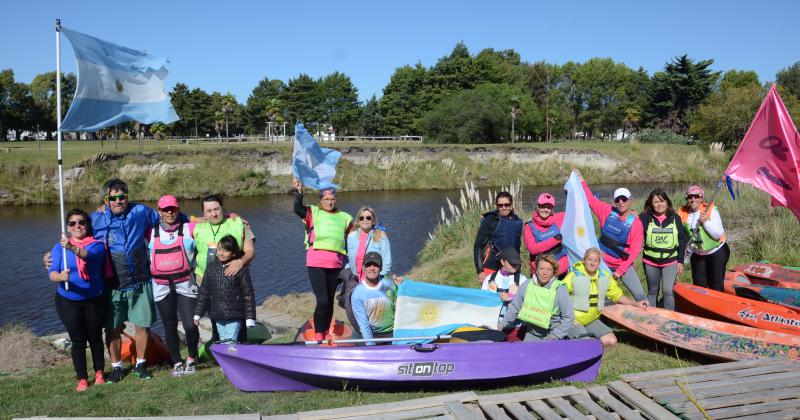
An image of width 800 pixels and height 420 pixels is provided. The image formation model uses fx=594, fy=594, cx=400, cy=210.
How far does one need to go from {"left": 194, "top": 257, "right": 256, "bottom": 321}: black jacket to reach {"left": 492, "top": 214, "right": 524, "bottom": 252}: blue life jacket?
9.09 feet

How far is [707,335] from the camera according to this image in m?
5.98

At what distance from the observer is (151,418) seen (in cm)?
436

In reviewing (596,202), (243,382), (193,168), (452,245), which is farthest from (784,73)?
(243,382)

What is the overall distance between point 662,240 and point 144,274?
18.1 feet

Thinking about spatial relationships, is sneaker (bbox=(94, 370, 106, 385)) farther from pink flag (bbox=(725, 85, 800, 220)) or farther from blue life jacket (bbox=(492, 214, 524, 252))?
pink flag (bbox=(725, 85, 800, 220))

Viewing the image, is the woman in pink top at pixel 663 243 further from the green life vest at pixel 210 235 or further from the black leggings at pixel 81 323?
the black leggings at pixel 81 323

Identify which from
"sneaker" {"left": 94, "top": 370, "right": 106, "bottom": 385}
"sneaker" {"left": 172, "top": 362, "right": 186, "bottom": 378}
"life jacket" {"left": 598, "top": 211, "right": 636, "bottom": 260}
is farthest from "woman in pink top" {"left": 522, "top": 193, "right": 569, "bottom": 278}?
"sneaker" {"left": 94, "top": 370, "right": 106, "bottom": 385}

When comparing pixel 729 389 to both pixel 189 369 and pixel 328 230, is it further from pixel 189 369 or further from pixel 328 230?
pixel 189 369

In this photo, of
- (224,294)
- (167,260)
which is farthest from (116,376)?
(224,294)

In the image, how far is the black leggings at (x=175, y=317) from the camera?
575cm

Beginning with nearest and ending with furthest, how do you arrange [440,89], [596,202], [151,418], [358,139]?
1. [151,418]
2. [596,202]
3. [358,139]
4. [440,89]

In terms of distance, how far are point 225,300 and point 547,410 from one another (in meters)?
3.02

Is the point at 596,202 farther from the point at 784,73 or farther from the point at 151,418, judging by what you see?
the point at 784,73

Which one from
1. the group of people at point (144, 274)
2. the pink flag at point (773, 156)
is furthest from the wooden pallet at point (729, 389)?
the group of people at point (144, 274)
